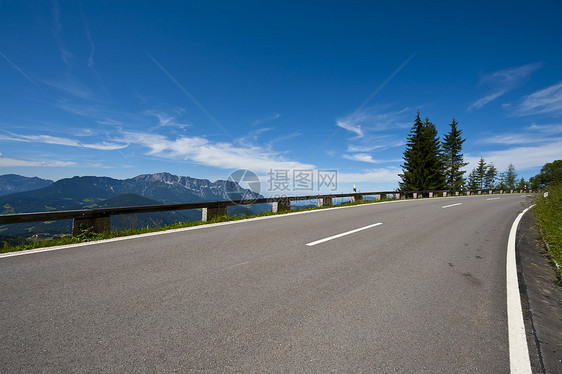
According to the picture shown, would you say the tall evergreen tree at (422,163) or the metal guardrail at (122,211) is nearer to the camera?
the metal guardrail at (122,211)

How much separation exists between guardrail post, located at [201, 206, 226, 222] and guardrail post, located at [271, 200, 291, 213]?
109 inches

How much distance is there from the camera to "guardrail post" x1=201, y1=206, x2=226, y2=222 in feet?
27.9

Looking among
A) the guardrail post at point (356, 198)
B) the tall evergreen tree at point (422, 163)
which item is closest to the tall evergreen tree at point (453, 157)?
the tall evergreen tree at point (422, 163)

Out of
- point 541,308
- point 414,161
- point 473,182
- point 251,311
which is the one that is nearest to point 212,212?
point 251,311

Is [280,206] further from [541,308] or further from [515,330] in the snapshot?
[515,330]

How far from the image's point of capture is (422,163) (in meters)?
38.2

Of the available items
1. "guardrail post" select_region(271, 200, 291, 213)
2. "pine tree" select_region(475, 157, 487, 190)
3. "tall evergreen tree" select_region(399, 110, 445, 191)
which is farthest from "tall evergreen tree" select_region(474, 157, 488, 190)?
"guardrail post" select_region(271, 200, 291, 213)

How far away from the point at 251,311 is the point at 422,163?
42.9m

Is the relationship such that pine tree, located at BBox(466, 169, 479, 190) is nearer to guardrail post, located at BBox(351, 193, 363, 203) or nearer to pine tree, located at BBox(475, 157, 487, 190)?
pine tree, located at BBox(475, 157, 487, 190)

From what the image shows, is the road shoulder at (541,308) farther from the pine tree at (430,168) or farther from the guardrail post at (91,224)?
the pine tree at (430,168)

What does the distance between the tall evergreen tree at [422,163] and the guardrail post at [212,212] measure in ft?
124

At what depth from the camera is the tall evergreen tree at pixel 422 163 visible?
3816 centimetres

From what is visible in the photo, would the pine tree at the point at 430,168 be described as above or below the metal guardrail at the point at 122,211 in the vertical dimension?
above

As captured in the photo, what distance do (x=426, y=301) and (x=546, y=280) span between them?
8.60ft
